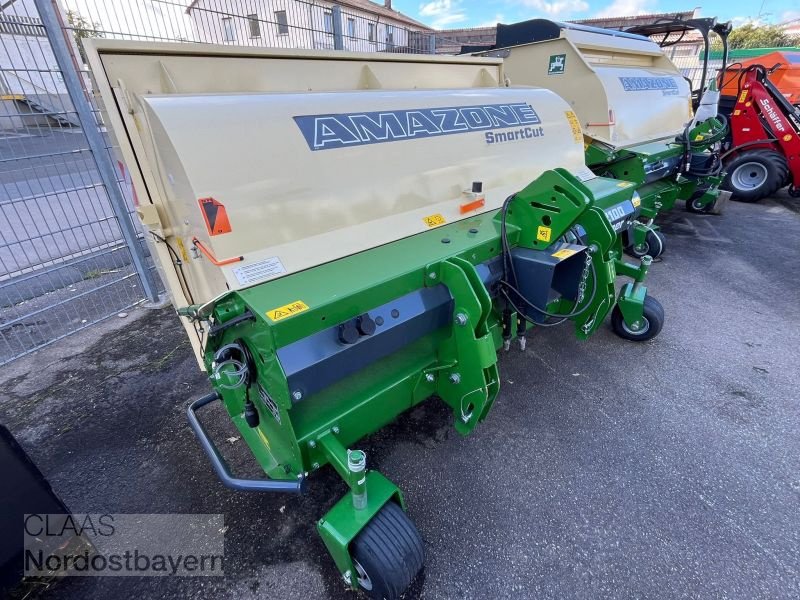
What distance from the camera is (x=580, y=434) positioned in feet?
7.77

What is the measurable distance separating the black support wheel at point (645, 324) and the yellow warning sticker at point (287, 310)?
268cm

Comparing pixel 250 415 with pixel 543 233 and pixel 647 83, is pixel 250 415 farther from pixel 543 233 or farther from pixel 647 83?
pixel 647 83

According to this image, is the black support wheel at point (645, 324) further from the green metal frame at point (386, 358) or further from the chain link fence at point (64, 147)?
the chain link fence at point (64, 147)

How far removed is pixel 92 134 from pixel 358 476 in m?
3.38

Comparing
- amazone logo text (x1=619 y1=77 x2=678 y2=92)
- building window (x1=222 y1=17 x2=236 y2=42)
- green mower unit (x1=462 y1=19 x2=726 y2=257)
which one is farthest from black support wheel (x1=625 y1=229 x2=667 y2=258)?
building window (x1=222 y1=17 x2=236 y2=42)

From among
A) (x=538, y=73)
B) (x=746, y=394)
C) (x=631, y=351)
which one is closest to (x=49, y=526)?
(x=631, y=351)

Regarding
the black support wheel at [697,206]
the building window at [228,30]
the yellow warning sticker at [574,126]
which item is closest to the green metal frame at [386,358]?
the yellow warning sticker at [574,126]

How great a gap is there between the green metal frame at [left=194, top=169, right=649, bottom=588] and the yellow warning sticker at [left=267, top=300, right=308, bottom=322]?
2 centimetres

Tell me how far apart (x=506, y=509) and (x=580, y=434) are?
28.0 inches

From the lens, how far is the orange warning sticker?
1569 mm

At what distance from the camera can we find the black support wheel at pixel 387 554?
4.81ft

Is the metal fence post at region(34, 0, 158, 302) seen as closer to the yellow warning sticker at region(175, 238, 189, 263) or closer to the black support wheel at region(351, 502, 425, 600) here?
the yellow warning sticker at region(175, 238, 189, 263)

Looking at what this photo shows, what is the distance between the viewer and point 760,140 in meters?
6.48

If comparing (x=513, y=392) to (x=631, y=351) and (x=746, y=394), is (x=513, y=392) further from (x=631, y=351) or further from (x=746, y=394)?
(x=746, y=394)
